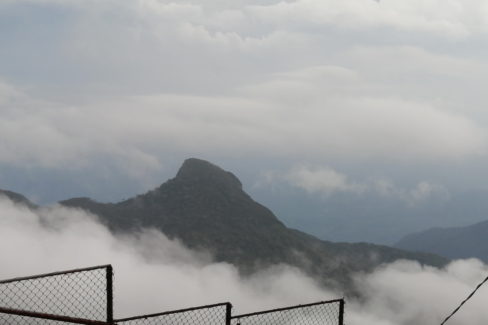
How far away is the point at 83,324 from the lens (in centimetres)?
674

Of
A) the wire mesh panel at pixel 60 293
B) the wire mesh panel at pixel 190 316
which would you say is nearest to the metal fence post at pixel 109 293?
the wire mesh panel at pixel 60 293

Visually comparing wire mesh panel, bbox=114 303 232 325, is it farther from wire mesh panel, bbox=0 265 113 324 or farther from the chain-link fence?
wire mesh panel, bbox=0 265 113 324

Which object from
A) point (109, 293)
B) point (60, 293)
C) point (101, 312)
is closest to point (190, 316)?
point (109, 293)

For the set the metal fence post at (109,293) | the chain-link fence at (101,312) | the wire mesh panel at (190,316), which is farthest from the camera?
the wire mesh panel at (190,316)

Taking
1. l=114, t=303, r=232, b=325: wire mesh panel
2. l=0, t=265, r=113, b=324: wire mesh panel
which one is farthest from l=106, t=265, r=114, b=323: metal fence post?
l=114, t=303, r=232, b=325: wire mesh panel

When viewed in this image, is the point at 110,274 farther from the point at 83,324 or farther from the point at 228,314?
the point at 228,314

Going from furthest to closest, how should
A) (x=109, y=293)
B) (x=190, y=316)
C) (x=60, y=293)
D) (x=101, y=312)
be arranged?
(x=60, y=293)
(x=101, y=312)
(x=190, y=316)
(x=109, y=293)

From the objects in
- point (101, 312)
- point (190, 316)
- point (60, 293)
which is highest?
point (60, 293)

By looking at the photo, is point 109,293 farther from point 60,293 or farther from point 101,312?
point 60,293

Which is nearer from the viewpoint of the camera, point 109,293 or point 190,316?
point 109,293

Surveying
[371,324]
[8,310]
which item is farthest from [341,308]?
[371,324]

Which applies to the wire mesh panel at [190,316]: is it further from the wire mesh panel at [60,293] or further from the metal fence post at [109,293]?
the wire mesh panel at [60,293]

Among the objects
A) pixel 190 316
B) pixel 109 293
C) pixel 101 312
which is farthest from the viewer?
pixel 101 312

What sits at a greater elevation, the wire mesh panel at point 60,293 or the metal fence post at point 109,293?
the wire mesh panel at point 60,293
